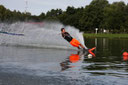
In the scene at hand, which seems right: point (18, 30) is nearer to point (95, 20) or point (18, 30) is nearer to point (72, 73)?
point (72, 73)

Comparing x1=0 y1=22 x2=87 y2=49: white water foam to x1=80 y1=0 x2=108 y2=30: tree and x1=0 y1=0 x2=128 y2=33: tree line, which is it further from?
x1=80 y1=0 x2=108 y2=30: tree

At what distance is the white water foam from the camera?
3128cm

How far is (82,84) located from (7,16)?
103217 millimetres

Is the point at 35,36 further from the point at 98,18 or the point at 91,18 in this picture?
the point at 98,18

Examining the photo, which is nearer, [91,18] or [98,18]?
[91,18]

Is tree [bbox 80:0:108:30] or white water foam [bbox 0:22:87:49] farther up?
tree [bbox 80:0:108:30]

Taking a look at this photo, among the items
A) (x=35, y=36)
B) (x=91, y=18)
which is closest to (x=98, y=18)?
(x=91, y=18)

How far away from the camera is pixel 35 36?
109 feet

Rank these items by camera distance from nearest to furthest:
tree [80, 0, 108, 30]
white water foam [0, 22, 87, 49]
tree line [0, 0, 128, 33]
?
white water foam [0, 22, 87, 49] → tree line [0, 0, 128, 33] → tree [80, 0, 108, 30]

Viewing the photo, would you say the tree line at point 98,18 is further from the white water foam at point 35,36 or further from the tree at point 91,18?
the white water foam at point 35,36

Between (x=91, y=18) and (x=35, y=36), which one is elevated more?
(x=91, y=18)

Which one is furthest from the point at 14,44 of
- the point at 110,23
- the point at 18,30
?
the point at 110,23

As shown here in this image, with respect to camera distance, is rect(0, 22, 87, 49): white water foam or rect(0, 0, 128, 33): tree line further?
rect(0, 0, 128, 33): tree line

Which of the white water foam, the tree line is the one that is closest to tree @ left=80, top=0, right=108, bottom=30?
the tree line
